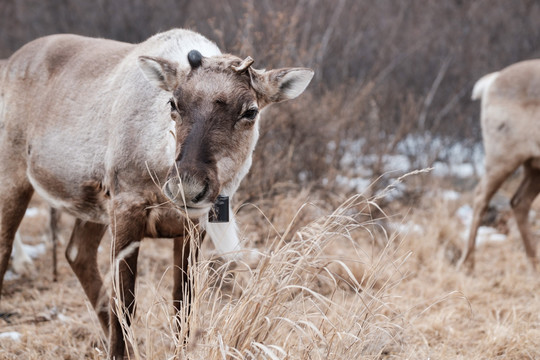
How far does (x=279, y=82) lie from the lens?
127 inches

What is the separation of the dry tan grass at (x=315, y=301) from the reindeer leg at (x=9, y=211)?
57 cm

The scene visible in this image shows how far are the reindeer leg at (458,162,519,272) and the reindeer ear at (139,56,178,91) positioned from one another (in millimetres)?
4039

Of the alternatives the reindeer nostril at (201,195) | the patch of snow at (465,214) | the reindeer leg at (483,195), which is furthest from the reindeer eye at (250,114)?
the patch of snow at (465,214)

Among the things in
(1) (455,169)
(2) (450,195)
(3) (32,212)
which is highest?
(3) (32,212)

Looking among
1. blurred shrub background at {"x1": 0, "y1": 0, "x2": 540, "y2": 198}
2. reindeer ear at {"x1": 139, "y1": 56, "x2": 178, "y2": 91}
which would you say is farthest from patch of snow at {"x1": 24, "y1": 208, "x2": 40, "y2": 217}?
reindeer ear at {"x1": 139, "y1": 56, "x2": 178, "y2": 91}

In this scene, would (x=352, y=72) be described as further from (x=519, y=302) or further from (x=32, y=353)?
(x=32, y=353)

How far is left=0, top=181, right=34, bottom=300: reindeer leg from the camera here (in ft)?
13.2

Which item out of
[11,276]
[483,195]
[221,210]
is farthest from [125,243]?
[483,195]

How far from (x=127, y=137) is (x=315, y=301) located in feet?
4.79

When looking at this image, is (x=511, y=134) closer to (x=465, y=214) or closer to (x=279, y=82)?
(x=465, y=214)

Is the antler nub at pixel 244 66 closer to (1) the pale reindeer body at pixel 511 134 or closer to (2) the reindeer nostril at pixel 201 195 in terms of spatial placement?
(2) the reindeer nostril at pixel 201 195

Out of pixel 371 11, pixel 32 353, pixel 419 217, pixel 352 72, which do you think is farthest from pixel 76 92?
pixel 371 11

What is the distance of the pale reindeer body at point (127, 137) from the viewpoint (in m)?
2.90

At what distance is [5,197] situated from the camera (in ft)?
13.2
